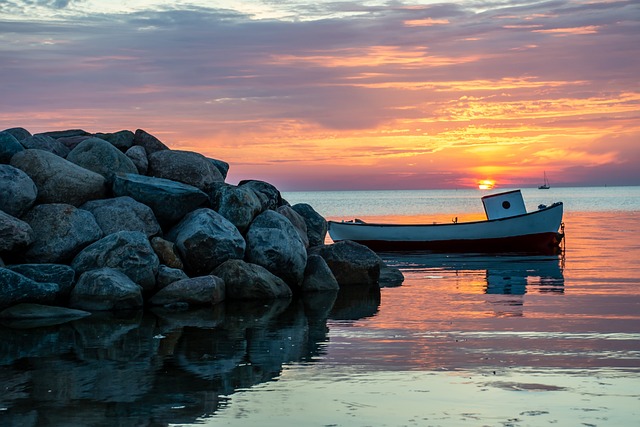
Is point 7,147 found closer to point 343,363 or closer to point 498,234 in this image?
A: point 343,363

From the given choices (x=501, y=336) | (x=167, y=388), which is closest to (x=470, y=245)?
(x=501, y=336)

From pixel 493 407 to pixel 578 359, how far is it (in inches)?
125

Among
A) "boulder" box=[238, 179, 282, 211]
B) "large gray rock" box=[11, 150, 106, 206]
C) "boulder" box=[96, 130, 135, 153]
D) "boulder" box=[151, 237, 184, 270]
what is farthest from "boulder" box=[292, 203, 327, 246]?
"large gray rock" box=[11, 150, 106, 206]

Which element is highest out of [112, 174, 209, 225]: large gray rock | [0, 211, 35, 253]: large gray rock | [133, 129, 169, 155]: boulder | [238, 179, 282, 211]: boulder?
[133, 129, 169, 155]: boulder

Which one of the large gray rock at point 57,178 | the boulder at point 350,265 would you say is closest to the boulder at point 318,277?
the boulder at point 350,265

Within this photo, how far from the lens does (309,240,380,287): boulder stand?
2316cm

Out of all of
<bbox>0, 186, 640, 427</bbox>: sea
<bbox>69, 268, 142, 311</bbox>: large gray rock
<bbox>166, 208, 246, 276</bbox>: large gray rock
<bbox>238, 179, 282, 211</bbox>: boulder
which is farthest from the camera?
<bbox>238, 179, 282, 211</bbox>: boulder

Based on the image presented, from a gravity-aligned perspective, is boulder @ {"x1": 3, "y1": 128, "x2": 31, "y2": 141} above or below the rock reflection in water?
above

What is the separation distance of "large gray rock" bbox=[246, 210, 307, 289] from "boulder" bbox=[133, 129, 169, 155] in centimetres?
499

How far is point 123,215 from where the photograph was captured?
20.2m

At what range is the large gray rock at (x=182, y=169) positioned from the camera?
23156 millimetres

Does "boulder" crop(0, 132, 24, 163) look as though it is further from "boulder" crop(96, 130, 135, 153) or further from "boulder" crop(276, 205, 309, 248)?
"boulder" crop(276, 205, 309, 248)

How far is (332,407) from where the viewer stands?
9383 mm

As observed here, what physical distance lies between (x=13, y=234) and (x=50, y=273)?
123cm
